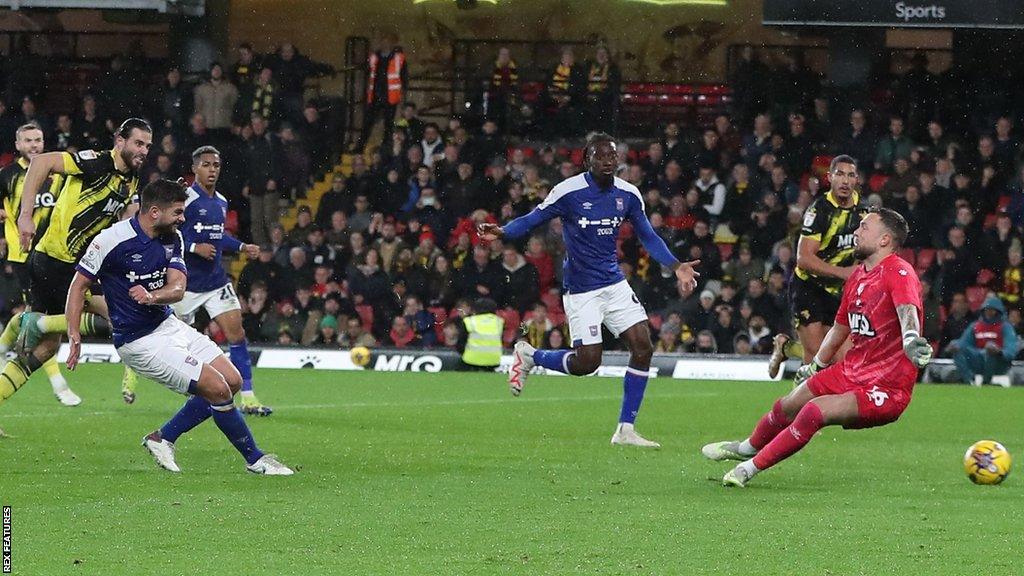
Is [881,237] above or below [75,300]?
above

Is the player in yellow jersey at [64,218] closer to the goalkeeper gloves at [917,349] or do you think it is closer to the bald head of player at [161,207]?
the bald head of player at [161,207]

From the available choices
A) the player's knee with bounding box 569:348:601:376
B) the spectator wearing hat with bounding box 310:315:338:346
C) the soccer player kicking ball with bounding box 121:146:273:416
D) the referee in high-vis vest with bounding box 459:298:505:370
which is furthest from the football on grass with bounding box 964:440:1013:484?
the spectator wearing hat with bounding box 310:315:338:346

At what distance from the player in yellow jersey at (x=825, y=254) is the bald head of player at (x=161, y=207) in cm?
560

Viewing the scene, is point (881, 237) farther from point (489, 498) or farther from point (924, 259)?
point (924, 259)

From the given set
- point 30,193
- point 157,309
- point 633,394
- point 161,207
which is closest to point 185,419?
point 157,309

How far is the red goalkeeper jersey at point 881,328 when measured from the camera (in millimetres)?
9312

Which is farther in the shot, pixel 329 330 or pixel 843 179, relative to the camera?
pixel 329 330

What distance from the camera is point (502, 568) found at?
700cm

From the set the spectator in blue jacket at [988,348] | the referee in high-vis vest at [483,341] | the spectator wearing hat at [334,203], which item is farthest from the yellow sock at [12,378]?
the spectator wearing hat at [334,203]

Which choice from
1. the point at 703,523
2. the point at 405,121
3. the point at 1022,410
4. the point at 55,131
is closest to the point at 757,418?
the point at 1022,410

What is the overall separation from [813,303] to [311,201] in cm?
1391

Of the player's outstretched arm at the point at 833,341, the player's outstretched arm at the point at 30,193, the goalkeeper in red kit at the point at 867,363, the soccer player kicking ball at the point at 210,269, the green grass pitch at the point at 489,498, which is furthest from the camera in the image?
the soccer player kicking ball at the point at 210,269

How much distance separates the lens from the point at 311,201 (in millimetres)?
26688

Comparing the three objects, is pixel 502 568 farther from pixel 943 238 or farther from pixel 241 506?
pixel 943 238
